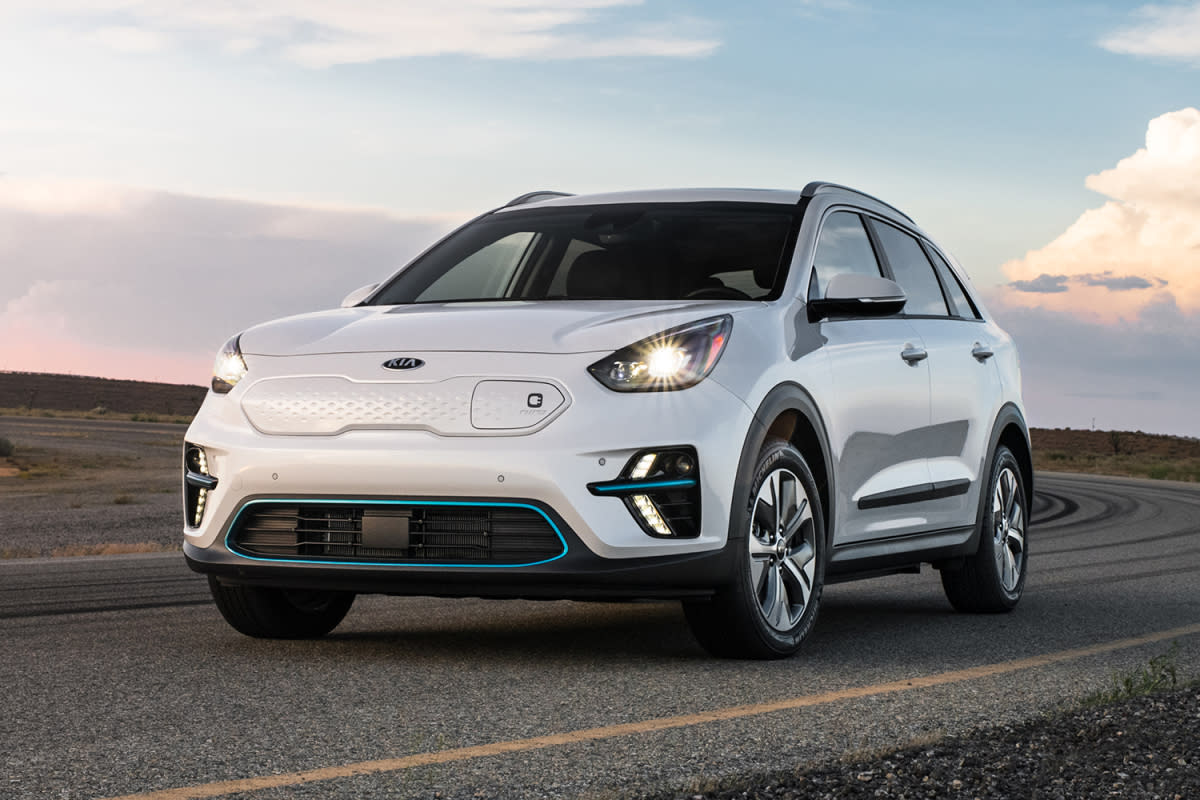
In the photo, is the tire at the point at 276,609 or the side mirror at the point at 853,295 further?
the side mirror at the point at 853,295

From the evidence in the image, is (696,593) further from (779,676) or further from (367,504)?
(367,504)

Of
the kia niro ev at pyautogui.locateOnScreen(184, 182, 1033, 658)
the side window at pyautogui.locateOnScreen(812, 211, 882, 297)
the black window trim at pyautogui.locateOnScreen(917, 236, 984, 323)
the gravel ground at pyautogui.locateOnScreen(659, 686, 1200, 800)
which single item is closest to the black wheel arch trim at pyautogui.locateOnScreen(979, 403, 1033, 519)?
the black window trim at pyautogui.locateOnScreen(917, 236, 984, 323)

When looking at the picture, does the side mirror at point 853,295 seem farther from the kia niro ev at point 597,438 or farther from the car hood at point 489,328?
the car hood at point 489,328

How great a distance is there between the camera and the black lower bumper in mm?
5473

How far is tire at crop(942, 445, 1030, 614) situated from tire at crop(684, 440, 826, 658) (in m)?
2.07

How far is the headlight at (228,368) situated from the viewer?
6.00m

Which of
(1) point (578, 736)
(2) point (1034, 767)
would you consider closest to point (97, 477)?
(1) point (578, 736)

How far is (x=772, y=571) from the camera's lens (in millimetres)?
6035

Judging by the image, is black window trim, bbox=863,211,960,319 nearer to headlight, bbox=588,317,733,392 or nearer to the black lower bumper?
headlight, bbox=588,317,733,392

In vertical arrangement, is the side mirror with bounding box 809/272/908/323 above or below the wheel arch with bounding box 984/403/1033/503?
above

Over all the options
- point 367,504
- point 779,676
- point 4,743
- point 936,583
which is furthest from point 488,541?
point 936,583

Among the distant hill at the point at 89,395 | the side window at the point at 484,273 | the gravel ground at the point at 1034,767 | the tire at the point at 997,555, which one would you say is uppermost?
the side window at the point at 484,273

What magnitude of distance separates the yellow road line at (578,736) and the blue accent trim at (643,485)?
84 centimetres

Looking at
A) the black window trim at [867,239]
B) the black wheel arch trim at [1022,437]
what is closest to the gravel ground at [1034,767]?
the black window trim at [867,239]
